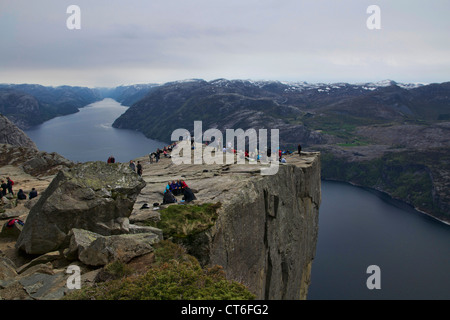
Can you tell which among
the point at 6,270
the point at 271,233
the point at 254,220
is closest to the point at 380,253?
the point at 271,233

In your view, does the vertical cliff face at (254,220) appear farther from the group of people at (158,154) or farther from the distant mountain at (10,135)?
the distant mountain at (10,135)

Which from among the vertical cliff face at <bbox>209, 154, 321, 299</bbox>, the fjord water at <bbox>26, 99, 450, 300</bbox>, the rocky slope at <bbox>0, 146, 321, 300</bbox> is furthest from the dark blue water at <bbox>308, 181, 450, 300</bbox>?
the rocky slope at <bbox>0, 146, 321, 300</bbox>

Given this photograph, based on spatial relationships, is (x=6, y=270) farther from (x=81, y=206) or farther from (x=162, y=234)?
(x=162, y=234)

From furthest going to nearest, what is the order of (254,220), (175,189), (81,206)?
(175,189), (254,220), (81,206)

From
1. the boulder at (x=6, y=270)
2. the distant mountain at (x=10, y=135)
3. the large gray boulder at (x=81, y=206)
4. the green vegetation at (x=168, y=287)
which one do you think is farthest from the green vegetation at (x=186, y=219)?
the distant mountain at (x=10, y=135)

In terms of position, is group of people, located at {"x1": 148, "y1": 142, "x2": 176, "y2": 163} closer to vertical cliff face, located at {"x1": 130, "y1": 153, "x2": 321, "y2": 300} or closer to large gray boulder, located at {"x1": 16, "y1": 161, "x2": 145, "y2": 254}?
vertical cliff face, located at {"x1": 130, "y1": 153, "x2": 321, "y2": 300}
